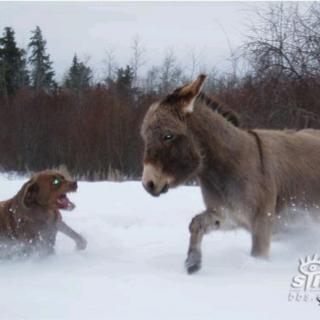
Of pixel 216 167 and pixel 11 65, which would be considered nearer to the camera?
pixel 216 167

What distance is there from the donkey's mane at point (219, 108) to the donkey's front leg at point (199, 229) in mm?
962

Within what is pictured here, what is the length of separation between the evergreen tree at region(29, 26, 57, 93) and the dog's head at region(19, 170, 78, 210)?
1580 inches

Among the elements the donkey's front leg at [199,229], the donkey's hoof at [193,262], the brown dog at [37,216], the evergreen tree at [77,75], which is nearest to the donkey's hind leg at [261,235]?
the donkey's front leg at [199,229]

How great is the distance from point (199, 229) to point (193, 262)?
0.49m

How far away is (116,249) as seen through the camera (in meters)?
6.07

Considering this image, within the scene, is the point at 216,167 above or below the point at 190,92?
below

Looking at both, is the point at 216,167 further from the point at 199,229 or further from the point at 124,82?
the point at 124,82

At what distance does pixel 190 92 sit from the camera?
5.32 metres

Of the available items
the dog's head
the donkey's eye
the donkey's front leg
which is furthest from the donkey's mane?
the dog's head

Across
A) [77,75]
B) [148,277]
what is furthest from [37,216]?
[77,75]

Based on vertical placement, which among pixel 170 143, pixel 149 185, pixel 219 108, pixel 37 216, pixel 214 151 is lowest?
pixel 37 216

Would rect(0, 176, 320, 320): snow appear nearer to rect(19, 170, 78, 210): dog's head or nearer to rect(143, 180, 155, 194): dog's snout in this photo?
rect(19, 170, 78, 210): dog's head

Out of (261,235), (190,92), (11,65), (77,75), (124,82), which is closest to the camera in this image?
(190,92)

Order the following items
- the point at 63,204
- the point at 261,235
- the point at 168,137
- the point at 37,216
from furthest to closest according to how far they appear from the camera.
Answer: the point at 63,204
the point at 37,216
the point at 261,235
the point at 168,137
